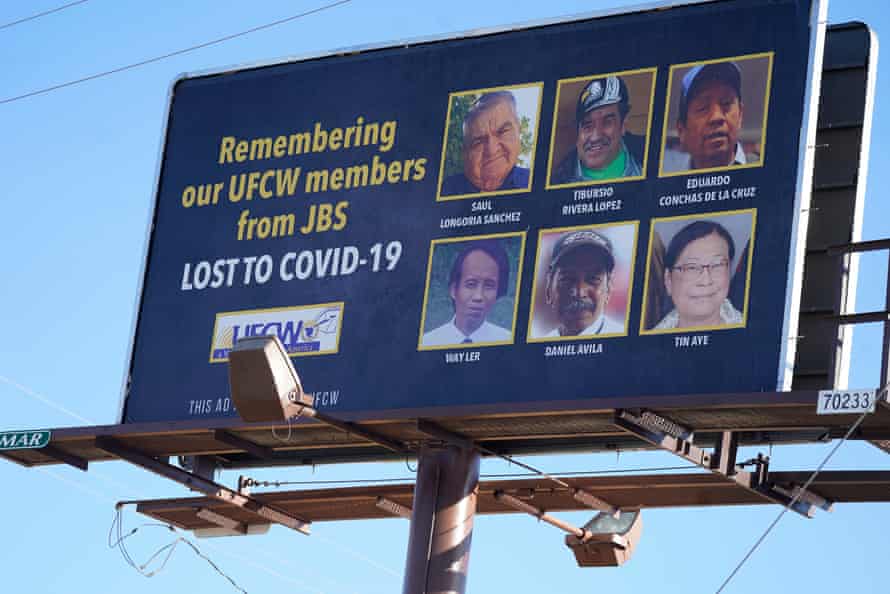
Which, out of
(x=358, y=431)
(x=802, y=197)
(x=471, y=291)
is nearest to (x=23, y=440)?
(x=358, y=431)

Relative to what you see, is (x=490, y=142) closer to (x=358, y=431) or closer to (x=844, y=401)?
(x=358, y=431)

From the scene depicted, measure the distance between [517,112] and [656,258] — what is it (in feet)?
6.10

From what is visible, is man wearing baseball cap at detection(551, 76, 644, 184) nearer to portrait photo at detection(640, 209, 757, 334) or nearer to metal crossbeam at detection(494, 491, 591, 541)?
portrait photo at detection(640, 209, 757, 334)

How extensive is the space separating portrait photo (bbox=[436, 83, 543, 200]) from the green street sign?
13.0 ft

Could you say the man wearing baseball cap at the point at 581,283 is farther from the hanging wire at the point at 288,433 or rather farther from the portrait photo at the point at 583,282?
the hanging wire at the point at 288,433

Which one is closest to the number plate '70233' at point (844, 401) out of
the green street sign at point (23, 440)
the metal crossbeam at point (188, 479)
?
the metal crossbeam at point (188, 479)

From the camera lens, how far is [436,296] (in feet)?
54.1

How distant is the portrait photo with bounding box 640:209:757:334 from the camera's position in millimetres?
15172

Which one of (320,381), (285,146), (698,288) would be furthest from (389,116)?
(698,288)

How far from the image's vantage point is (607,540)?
17.2 metres

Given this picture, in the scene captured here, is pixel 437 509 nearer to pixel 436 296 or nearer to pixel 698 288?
pixel 436 296

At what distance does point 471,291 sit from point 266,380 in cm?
195

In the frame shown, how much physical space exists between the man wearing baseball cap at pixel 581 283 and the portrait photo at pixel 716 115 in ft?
2.47

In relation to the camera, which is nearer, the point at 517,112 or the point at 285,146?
the point at 517,112
